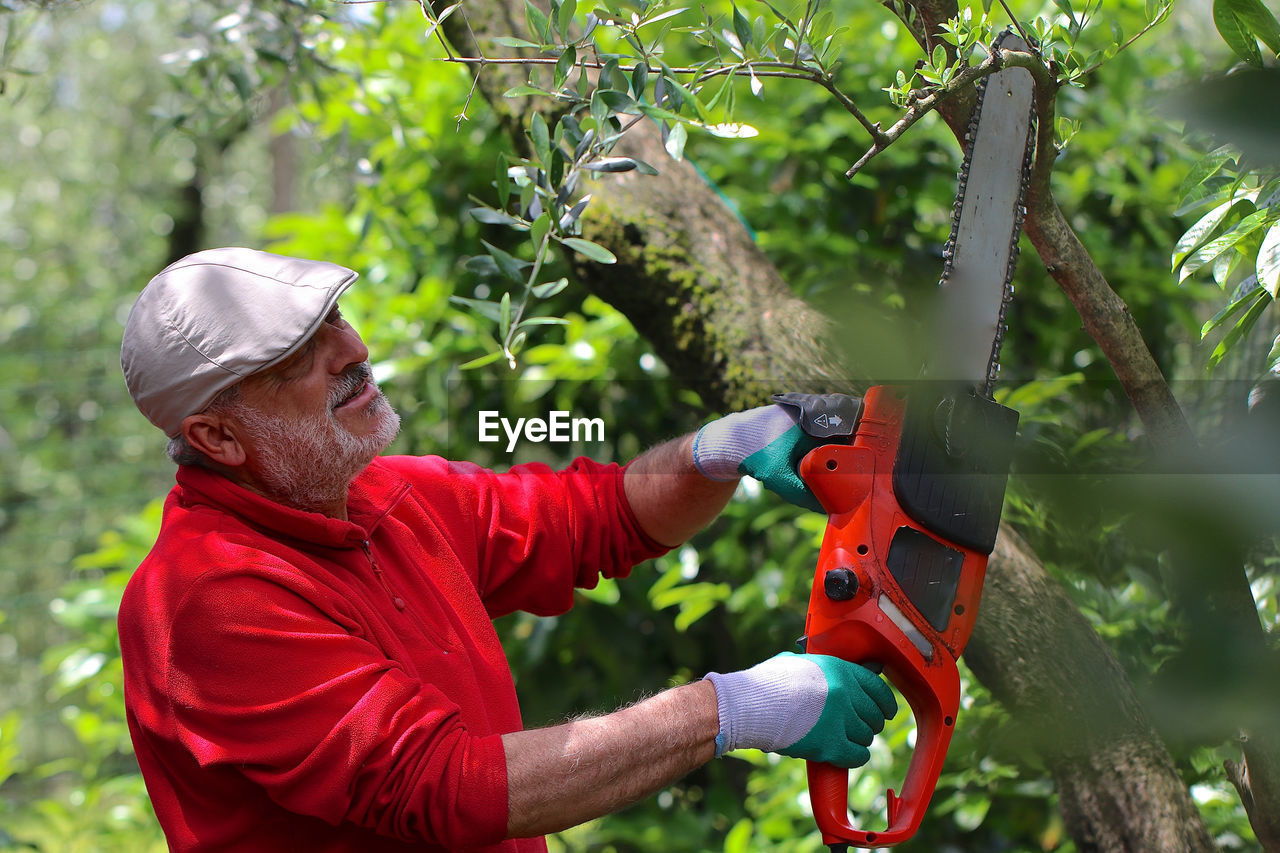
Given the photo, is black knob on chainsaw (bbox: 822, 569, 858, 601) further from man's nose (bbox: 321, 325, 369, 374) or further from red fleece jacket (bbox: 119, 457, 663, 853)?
man's nose (bbox: 321, 325, 369, 374)

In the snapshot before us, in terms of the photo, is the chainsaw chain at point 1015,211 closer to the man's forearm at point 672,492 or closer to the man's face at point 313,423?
the man's forearm at point 672,492

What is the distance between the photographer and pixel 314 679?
1290 millimetres

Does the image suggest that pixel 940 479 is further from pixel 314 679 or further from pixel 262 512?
pixel 262 512

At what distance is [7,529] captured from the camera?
7.54 metres

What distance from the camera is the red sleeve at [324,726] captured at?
4.12ft

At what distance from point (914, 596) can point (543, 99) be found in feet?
4.17

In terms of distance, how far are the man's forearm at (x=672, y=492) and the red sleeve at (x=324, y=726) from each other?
0.59m

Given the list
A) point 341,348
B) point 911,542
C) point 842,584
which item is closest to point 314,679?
point 341,348

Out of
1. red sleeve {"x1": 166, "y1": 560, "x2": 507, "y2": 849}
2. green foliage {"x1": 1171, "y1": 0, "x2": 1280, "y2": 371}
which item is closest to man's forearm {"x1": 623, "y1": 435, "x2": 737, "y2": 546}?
red sleeve {"x1": 166, "y1": 560, "x2": 507, "y2": 849}

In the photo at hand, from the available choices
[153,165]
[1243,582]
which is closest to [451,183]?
[1243,582]

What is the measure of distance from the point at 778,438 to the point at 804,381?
0.82ft

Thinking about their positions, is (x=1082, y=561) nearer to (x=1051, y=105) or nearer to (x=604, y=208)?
(x=1051, y=105)

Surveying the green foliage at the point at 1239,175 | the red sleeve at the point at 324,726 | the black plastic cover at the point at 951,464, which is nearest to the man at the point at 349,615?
the red sleeve at the point at 324,726

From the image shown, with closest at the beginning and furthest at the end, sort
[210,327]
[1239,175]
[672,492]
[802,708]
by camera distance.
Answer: [1239,175] → [802,708] → [210,327] → [672,492]
